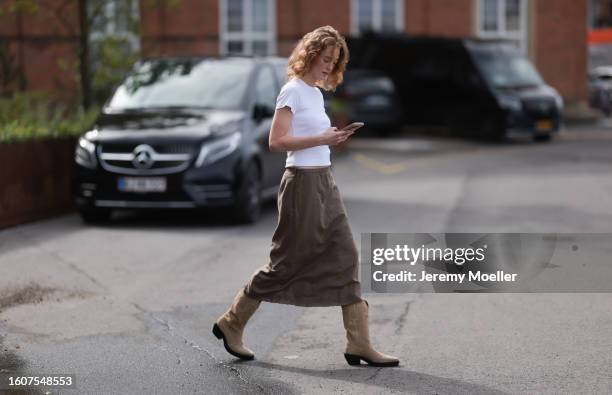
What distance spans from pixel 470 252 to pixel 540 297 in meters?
2.53

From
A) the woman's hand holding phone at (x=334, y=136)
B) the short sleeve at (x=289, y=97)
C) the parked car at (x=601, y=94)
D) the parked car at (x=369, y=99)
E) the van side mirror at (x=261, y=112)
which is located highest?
the short sleeve at (x=289, y=97)

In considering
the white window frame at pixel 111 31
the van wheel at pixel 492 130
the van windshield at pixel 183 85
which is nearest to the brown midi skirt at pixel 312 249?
the van windshield at pixel 183 85

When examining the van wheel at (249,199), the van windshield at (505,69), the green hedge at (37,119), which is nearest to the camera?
the van wheel at (249,199)

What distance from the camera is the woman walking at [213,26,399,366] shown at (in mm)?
6418

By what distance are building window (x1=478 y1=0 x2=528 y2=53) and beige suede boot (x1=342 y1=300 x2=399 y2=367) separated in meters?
29.8

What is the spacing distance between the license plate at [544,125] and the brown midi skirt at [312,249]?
20.3 m

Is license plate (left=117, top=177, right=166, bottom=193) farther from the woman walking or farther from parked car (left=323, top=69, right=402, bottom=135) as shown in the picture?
parked car (left=323, top=69, right=402, bottom=135)

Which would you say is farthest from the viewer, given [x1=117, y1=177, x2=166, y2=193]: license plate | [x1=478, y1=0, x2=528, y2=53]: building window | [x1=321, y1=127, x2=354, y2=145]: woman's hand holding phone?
[x1=478, y1=0, x2=528, y2=53]: building window

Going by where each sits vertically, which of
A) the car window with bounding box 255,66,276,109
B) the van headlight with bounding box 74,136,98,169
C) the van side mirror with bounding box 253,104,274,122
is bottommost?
the van headlight with bounding box 74,136,98,169

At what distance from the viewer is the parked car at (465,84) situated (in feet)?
85.9

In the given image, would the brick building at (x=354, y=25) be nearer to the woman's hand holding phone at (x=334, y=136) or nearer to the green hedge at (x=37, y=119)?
the green hedge at (x=37, y=119)

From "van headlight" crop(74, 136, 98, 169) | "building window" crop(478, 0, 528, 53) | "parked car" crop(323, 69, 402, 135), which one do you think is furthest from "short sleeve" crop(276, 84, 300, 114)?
"building window" crop(478, 0, 528, 53)

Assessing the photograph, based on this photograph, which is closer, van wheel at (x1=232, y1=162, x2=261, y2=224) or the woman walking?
the woman walking

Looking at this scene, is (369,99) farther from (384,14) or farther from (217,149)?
(217,149)
